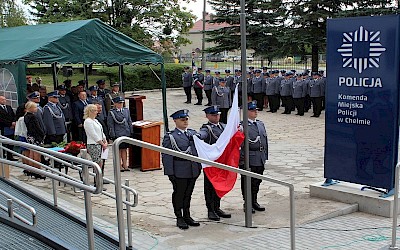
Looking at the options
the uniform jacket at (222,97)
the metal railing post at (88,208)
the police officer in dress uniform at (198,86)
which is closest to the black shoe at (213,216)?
the metal railing post at (88,208)

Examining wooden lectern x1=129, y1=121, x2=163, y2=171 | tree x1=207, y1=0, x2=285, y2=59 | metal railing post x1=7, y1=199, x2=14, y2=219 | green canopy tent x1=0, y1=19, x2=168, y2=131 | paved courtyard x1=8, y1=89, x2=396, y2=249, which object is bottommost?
paved courtyard x1=8, y1=89, x2=396, y2=249

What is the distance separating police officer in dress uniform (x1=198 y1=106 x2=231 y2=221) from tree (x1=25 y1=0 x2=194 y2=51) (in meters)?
19.9

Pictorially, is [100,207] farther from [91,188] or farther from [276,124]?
[276,124]

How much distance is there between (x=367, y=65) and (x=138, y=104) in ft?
21.6

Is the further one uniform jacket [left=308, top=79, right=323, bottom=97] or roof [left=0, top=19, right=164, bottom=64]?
uniform jacket [left=308, top=79, right=323, bottom=97]

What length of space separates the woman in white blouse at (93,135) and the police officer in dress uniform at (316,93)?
12.0m

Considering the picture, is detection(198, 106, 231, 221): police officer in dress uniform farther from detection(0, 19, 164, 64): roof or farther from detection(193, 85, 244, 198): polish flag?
detection(0, 19, 164, 64): roof

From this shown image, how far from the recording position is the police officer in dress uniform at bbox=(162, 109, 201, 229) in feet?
22.9

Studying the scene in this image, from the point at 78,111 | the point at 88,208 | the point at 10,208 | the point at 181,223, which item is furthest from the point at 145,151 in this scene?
the point at 88,208

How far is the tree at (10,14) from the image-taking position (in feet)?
123

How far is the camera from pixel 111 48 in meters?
12.6

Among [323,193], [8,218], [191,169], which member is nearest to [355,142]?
[323,193]

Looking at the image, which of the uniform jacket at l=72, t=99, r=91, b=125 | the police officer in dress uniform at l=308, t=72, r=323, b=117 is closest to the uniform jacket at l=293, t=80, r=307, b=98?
the police officer in dress uniform at l=308, t=72, r=323, b=117

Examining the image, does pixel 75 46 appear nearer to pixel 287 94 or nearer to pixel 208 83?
pixel 287 94
